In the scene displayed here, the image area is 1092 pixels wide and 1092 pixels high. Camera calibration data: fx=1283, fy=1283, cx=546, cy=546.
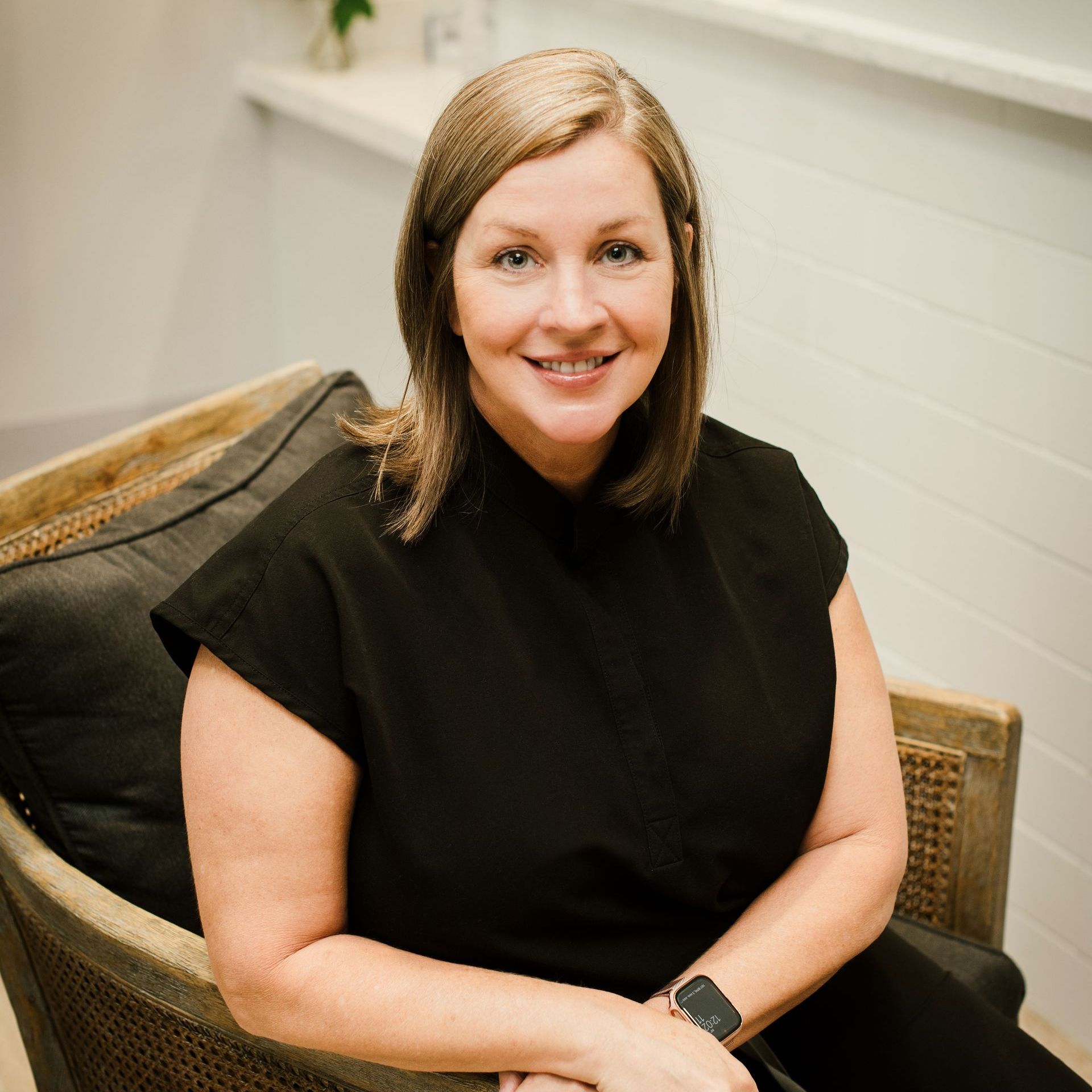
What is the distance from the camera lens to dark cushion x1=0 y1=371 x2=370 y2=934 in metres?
1.27

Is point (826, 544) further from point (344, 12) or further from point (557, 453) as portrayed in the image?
point (344, 12)

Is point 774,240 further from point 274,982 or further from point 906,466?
point 274,982

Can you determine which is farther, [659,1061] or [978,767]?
[978,767]

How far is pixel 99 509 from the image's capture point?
1545 millimetres

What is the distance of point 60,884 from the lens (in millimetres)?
1187

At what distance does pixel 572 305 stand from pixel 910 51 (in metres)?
0.90

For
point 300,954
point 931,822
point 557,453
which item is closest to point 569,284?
point 557,453

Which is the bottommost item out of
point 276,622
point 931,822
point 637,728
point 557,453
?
point 931,822

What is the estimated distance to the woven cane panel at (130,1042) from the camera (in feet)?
3.81

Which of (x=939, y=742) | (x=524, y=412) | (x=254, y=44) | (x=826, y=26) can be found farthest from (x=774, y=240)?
(x=254, y=44)

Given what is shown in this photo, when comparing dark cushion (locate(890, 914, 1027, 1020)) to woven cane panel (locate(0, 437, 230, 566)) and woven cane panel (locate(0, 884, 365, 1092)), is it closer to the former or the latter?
woven cane panel (locate(0, 884, 365, 1092))

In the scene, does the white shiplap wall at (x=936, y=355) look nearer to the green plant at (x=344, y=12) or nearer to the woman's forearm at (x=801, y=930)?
the woman's forearm at (x=801, y=930)

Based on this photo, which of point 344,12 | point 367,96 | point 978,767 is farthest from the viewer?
point 344,12

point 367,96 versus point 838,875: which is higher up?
point 367,96
